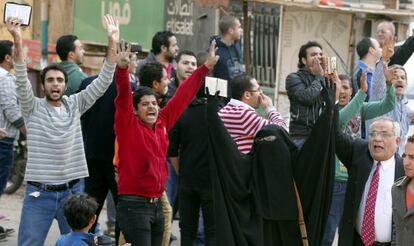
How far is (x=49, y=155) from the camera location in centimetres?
925

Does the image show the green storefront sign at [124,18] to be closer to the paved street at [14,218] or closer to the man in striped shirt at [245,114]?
the paved street at [14,218]

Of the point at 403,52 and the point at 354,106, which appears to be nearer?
the point at 354,106

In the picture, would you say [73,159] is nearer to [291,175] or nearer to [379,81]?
[291,175]

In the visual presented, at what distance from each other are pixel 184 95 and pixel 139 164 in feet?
2.52

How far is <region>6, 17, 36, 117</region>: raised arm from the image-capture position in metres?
8.91

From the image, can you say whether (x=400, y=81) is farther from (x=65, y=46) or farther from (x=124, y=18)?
(x=124, y=18)

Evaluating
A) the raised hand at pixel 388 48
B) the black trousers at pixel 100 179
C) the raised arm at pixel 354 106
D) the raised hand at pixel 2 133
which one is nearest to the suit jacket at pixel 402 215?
the raised arm at pixel 354 106

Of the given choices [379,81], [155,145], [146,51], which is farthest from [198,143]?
[146,51]

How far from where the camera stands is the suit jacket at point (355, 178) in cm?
873

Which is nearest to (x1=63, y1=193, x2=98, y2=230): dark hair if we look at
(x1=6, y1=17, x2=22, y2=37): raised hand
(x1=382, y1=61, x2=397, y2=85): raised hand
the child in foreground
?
the child in foreground

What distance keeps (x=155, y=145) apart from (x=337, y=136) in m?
1.42

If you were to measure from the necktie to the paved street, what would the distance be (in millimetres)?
3420

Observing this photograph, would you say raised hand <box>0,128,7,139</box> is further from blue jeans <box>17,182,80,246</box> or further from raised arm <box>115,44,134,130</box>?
raised arm <box>115,44,134,130</box>

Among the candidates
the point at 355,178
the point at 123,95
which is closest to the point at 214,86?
the point at 123,95
